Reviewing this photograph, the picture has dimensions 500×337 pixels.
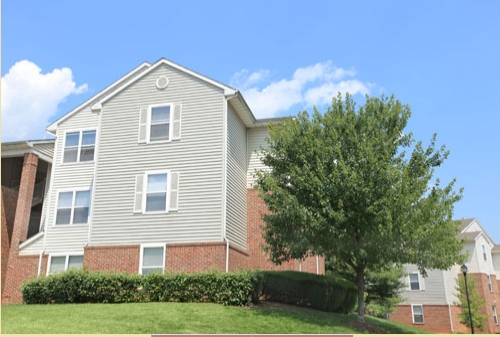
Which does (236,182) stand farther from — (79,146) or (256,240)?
(79,146)

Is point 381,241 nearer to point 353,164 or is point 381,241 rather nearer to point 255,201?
point 353,164

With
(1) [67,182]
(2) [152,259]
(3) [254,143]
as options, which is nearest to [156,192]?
(2) [152,259]

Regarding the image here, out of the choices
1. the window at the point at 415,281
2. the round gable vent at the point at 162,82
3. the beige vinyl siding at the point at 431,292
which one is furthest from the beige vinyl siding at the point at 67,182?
the window at the point at 415,281

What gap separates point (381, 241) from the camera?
14617mm

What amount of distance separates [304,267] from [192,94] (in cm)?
968

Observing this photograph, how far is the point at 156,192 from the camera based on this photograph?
1923 cm

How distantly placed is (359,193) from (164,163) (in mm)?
8722

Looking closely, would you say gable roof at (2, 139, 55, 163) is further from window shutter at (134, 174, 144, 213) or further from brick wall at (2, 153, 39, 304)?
window shutter at (134, 174, 144, 213)

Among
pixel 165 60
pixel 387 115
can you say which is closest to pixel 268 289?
pixel 387 115

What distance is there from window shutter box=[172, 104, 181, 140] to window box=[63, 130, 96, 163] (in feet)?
15.5

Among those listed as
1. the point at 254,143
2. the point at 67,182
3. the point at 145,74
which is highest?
the point at 145,74

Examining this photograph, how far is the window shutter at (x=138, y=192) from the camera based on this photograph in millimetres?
19109

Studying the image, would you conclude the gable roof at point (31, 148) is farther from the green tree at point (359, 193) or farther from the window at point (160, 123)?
the green tree at point (359, 193)

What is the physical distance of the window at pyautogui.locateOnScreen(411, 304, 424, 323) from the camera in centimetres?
3759
